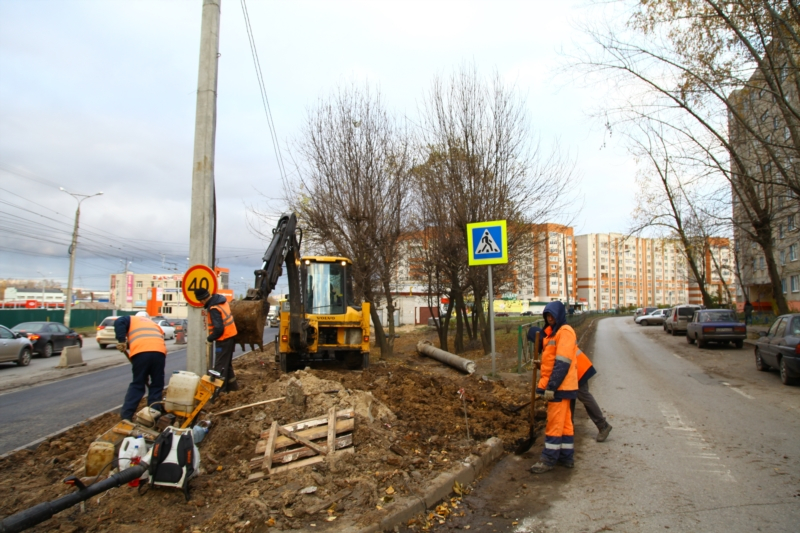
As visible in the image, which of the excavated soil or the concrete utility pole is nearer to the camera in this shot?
the excavated soil

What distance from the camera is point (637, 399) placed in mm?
10000

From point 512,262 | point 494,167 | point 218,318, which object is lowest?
point 218,318

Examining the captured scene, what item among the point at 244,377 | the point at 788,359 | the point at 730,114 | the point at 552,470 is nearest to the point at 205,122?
the point at 244,377

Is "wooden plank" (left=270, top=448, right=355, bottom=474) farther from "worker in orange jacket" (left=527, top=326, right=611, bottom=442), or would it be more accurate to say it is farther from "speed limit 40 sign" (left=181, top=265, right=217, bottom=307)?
"speed limit 40 sign" (left=181, top=265, right=217, bottom=307)

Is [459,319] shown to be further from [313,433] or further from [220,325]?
[313,433]

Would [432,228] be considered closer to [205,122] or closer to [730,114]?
[730,114]

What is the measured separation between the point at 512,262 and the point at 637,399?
994cm

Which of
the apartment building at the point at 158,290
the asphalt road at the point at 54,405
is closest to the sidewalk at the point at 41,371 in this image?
the asphalt road at the point at 54,405

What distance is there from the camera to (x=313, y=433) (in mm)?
5582

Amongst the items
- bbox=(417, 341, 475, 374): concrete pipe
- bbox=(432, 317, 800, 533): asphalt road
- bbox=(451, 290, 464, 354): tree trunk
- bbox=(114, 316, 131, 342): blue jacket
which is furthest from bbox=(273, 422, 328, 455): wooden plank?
bbox=(451, 290, 464, 354): tree trunk

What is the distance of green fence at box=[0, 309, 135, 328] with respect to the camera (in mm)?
36891

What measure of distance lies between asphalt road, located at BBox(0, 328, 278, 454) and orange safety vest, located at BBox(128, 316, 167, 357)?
2241 millimetres

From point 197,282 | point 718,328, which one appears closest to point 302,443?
point 197,282

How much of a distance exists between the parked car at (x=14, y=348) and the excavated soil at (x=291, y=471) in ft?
44.7
